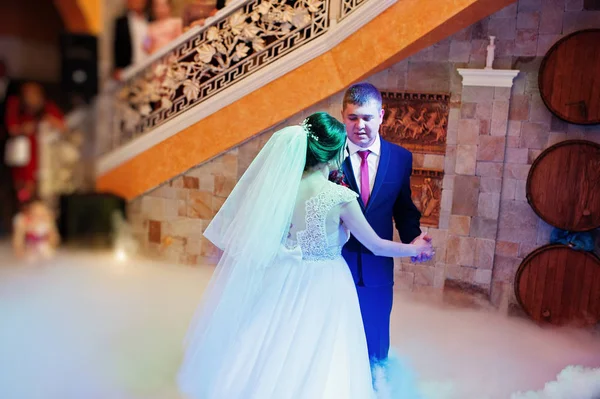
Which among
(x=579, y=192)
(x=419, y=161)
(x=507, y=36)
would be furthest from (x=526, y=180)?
(x=507, y=36)

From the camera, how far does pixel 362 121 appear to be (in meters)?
2.63

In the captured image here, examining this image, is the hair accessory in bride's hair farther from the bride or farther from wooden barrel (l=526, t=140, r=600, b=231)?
wooden barrel (l=526, t=140, r=600, b=231)

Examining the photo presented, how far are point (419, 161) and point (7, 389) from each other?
9.02 ft

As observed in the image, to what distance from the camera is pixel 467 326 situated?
3.94m

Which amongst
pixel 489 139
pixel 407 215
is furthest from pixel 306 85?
pixel 407 215

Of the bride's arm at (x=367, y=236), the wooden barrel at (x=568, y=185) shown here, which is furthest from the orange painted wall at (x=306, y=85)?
the bride's arm at (x=367, y=236)

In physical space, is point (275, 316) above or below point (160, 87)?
below

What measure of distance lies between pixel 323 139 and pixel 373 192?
42 centimetres

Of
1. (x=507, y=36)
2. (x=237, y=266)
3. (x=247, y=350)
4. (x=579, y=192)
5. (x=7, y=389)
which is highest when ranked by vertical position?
(x=507, y=36)

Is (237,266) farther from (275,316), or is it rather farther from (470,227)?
(470,227)

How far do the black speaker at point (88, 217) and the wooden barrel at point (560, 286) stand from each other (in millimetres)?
3109

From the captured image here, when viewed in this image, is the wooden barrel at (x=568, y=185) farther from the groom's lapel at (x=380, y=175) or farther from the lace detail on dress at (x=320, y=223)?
the lace detail on dress at (x=320, y=223)

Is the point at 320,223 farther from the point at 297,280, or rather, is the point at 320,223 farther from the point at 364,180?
the point at 364,180

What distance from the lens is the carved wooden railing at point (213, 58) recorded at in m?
4.09
